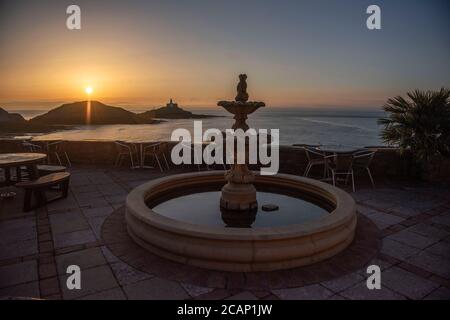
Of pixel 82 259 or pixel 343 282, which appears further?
pixel 82 259

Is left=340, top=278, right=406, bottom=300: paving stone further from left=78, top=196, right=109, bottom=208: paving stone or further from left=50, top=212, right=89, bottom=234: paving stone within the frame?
left=78, top=196, right=109, bottom=208: paving stone

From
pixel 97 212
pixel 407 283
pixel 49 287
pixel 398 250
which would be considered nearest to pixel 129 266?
pixel 49 287

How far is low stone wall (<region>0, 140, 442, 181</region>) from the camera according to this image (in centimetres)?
759

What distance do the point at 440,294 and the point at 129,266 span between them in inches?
123

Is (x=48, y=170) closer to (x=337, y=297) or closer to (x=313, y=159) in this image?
(x=313, y=159)

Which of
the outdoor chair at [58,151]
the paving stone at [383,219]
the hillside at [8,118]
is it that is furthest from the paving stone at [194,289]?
the hillside at [8,118]

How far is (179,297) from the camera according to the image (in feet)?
9.22

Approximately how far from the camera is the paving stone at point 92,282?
2.86 meters

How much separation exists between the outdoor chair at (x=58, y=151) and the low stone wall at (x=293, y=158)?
0.15 meters

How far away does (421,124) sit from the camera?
279 inches

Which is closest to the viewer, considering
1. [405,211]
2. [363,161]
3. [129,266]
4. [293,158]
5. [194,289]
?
[194,289]

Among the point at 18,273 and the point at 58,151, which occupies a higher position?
the point at 58,151

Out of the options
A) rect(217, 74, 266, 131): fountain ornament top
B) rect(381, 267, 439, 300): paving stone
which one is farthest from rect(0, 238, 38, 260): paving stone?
rect(381, 267, 439, 300): paving stone

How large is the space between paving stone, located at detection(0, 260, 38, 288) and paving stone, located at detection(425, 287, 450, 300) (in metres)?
3.88
